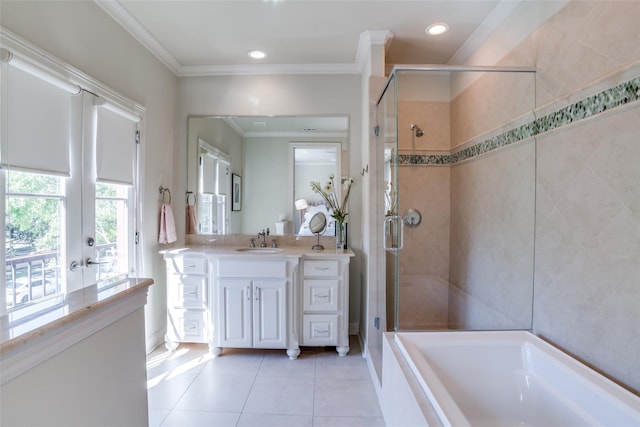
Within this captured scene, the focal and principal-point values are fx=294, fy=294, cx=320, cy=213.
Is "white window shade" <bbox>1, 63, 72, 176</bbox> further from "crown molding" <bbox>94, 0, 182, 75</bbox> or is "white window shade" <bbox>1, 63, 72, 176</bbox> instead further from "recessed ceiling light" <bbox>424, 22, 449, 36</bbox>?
"recessed ceiling light" <bbox>424, 22, 449, 36</bbox>

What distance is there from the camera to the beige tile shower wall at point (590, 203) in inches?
45.9

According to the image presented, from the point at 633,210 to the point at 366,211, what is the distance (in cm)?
162

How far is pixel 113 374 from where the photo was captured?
1.01 meters

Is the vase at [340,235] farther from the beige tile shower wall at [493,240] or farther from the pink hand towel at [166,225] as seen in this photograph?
the pink hand towel at [166,225]

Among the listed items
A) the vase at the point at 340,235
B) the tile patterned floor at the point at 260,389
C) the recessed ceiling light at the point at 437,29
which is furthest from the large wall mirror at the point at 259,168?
the tile patterned floor at the point at 260,389

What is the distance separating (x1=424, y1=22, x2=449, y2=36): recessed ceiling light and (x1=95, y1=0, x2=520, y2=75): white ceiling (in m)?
0.04

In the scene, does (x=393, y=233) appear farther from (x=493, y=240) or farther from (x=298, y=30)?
(x=298, y=30)

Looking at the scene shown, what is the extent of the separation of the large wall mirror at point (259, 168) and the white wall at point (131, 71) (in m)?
0.24

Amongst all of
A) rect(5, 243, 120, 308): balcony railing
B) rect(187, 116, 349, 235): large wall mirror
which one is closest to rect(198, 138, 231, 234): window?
rect(187, 116, 349, 235): large wall mirror

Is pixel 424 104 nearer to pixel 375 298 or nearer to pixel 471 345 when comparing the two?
pixel 375 298

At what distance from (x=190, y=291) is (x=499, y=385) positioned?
90.3 inches

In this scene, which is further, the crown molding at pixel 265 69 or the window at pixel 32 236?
the crown molding at pixel 265 69

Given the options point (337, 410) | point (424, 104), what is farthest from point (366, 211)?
point (337, 410)

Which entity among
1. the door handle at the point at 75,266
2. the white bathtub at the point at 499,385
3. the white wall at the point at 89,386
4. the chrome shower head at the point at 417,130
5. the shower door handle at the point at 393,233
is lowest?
the white bathtub at the point at 499,385
